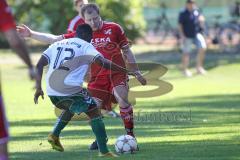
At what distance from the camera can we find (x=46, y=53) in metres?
10.9

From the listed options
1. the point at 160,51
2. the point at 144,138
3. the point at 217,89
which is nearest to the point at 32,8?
the point at 160,51

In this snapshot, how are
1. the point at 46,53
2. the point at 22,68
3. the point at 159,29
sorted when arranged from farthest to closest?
the point at 159,29 < the point at 22,68 < the point at 46,53

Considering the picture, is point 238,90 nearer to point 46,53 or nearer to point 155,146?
point 155,146

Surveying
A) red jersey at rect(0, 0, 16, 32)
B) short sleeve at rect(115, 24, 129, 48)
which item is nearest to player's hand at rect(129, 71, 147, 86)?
short sleeve at rect(115, 24, 129, 48)

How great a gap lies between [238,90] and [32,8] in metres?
19.8

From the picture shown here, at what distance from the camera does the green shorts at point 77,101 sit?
36.3 ft

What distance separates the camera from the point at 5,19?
744cm

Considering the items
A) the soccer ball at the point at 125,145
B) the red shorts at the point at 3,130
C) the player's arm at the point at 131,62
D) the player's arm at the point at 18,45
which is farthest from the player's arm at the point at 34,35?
the player's arm at the point at 18,45

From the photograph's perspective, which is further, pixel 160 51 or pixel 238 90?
pixel 160 51

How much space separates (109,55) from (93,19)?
64 centimetres

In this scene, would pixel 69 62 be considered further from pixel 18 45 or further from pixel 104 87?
pixel 18 45

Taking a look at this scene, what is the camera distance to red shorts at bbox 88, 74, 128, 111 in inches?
482

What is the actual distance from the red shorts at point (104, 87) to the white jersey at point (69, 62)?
112 centimetres

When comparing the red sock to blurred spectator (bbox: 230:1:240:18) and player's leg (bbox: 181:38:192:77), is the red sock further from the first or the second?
blurred spectator (bbox: 230:1:240:18)
